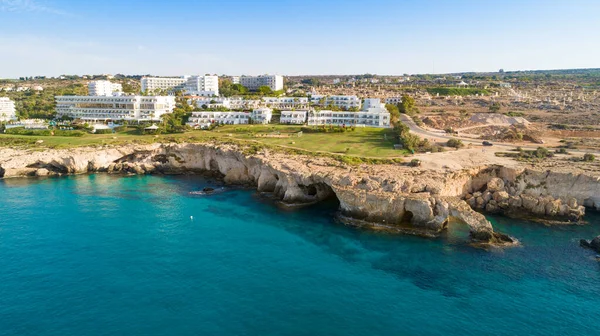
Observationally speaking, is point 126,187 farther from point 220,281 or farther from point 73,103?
point 73,103

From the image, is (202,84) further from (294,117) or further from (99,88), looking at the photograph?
(294,117)

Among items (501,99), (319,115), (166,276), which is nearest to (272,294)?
(166,276)

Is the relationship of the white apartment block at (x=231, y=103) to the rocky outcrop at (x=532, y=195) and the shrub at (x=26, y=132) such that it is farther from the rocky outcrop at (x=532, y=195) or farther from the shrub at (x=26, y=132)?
the rocky outcrop at (x=532, y=195)

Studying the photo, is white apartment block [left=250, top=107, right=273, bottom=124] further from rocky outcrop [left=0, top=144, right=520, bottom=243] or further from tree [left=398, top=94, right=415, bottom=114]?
tree [left=398, top=94, right=415, bottom=114]

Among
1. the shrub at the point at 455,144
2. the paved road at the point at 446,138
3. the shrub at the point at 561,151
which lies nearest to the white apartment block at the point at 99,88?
the paved road at the point at 446,138

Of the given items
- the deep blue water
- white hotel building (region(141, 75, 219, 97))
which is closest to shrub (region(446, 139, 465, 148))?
the deep blue water
